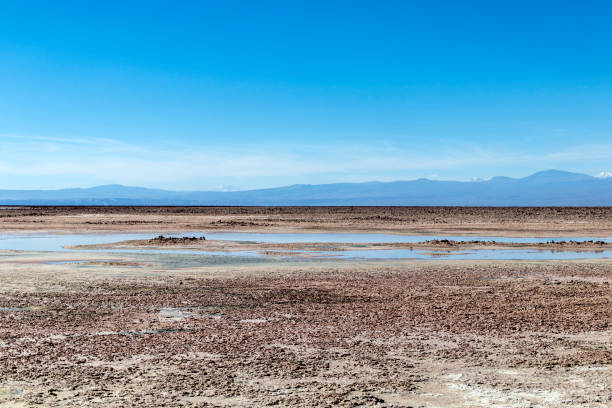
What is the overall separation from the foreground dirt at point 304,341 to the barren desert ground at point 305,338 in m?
0.03

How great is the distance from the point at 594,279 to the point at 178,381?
14.9 m

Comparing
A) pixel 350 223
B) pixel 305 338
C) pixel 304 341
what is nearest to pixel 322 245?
pixel 305 338

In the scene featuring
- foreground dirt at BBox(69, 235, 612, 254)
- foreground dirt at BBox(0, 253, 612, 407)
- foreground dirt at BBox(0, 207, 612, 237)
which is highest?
foreground dirt at BBox(0, 207, 612, 237)

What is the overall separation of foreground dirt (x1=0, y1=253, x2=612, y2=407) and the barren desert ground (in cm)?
3

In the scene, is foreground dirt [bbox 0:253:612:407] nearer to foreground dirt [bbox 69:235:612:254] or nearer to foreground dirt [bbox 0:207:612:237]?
foreground dirt [bbox 69:235:612:254]

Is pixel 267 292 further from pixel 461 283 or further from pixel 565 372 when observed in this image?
pixel 565 372

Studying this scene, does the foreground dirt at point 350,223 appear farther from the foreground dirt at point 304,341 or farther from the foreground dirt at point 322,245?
the foreground dirt at point 304,341

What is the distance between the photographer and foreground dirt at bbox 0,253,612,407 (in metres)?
8.02

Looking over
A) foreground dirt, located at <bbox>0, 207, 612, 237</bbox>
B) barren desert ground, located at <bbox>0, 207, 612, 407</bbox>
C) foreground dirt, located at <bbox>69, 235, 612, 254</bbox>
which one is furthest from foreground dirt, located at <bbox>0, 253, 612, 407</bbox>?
foreground dirt, located at <bbox>0, 207, 612, 237</bbox>

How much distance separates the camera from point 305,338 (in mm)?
11031

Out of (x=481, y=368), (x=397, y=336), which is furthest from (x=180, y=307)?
(x=481, y=368)

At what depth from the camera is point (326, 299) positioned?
50.5 ft

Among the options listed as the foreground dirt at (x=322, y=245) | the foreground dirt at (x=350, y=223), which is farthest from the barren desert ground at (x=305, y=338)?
the foreground dirt at (x=350, y=223)

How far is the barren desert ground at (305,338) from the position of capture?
8.04 metres
